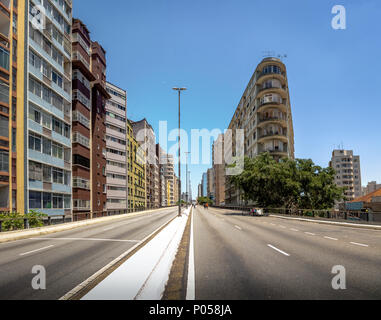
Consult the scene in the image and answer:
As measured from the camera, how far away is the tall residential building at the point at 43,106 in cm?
2867

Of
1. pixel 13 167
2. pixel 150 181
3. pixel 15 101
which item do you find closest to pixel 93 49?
pixel 15 101

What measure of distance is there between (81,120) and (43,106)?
34.8 feet

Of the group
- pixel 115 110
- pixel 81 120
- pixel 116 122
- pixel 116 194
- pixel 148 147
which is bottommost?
pixel 116 194

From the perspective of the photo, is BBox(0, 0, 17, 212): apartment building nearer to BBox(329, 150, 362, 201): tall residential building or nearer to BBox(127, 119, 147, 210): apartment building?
BBox(127, 119, 147, 210): apartment building

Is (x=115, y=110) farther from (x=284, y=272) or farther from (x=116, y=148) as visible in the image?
(x=284, y=272)

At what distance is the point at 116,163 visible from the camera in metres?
71.2

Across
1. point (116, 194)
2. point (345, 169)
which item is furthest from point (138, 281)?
point (345, 169)

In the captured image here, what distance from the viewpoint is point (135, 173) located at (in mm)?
88312

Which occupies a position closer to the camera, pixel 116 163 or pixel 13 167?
pixel 13 167

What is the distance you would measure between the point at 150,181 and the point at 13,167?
9148 centimetres

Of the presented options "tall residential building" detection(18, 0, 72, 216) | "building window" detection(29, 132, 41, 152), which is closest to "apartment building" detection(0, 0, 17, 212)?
"tall residential building" detection(18, 0, 72, 216)

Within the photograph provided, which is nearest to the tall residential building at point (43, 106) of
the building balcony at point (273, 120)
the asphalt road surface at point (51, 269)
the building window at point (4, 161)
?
the building window at point (4, 161)

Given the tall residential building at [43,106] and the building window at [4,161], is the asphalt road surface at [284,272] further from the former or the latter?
the tall residential building at [43,106]
